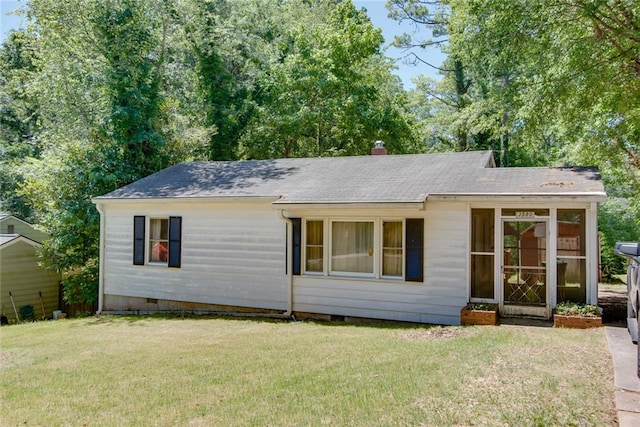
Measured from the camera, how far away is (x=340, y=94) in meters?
21.5

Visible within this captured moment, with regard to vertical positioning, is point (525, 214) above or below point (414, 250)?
above

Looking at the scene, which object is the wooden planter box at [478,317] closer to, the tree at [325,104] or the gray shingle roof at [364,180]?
the gray shingle roof at [364,180]

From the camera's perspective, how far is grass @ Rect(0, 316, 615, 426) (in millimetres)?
Answer: 4414

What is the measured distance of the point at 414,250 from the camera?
925cm

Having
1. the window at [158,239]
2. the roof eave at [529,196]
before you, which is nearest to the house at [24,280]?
the window at [158,239]

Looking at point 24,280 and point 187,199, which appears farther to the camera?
point 24,280

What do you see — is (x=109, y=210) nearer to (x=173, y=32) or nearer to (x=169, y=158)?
(x=169, y=158)

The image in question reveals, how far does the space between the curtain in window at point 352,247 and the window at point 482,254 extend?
2.04m

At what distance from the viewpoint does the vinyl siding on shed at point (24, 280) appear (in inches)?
581

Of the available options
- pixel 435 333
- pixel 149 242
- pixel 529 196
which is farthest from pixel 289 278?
pixel 529 196

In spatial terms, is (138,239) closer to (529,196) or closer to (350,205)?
(350,205)

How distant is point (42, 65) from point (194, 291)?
14480 mm

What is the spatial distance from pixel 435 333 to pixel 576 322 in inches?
93.8

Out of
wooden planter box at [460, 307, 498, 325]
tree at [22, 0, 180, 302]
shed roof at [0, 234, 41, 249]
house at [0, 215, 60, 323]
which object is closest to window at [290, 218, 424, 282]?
wooden planter box at [460, 307, 498, 325]
